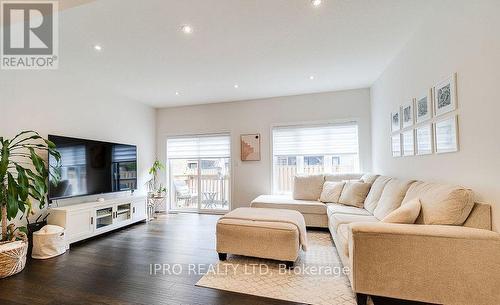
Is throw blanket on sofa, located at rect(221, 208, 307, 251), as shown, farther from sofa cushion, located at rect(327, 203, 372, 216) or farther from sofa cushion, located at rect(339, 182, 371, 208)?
sofa cushion, located at rect(339, 182, 371, 208)

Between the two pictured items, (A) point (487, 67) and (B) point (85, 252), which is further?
(B) point (85, 252)

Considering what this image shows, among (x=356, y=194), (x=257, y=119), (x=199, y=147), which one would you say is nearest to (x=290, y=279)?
(x=356, y=194)

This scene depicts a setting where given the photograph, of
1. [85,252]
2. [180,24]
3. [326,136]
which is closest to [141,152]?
[85,252]

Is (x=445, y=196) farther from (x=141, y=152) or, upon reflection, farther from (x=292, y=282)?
(x=141, y=152)

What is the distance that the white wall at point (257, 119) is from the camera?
461 cm

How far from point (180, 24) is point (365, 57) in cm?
253

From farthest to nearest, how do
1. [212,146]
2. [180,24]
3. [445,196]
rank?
[212,146] < [180,24] < [445,196]

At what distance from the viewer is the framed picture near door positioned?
512 cm

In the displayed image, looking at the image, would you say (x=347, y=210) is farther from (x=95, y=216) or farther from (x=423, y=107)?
(x=95, y=216)

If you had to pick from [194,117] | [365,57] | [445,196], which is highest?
[365,57]

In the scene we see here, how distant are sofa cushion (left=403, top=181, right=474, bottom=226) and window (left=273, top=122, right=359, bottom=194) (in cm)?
283

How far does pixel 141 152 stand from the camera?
5230 millimetres

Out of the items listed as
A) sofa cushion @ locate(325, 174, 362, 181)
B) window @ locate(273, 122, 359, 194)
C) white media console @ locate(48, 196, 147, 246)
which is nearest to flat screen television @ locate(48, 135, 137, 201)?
white media console @ locate(48, 196, 147, 246)

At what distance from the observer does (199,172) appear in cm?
558
